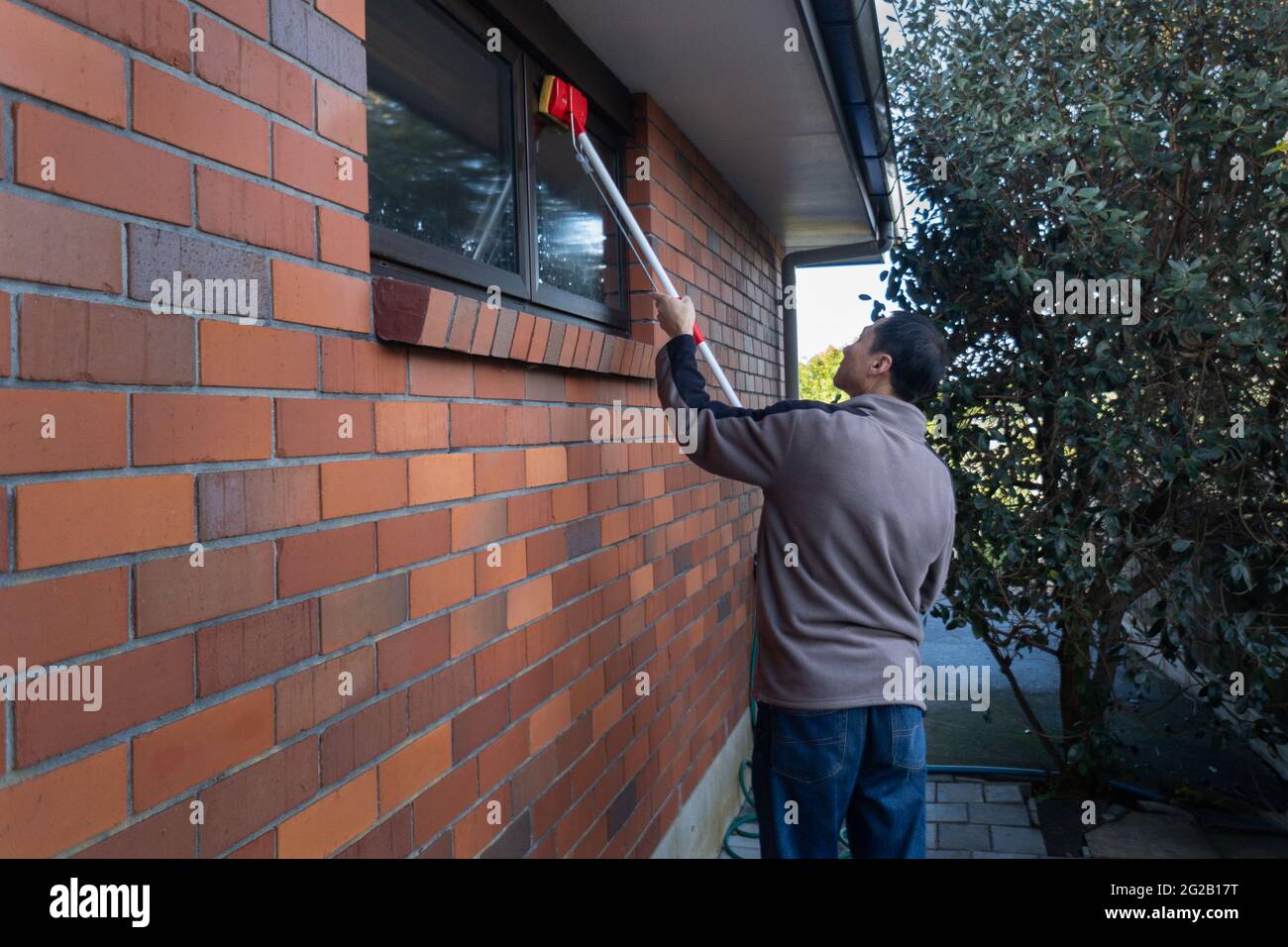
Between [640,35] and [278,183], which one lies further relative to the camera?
[640,35]

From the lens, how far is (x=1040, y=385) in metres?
4.60

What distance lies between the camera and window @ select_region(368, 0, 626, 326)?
6.94 ft

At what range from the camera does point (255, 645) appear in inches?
56.9

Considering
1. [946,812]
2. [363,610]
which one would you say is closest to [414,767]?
[363,610]

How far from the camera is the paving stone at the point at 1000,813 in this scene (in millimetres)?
4669

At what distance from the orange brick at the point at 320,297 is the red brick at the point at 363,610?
0.43 m

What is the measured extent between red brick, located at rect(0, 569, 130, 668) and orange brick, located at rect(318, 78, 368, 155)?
0.83 meters

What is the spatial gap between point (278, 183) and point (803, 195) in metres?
4.27

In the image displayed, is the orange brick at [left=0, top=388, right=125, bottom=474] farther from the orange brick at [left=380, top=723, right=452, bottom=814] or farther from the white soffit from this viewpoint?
the white soffit

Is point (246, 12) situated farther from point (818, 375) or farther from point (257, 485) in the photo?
point (818, 375)

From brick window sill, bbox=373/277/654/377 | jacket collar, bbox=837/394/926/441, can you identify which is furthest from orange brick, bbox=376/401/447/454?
jacket collar, bbox=837/394/926/441
